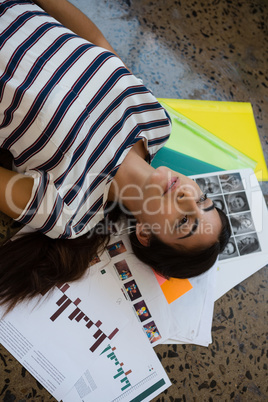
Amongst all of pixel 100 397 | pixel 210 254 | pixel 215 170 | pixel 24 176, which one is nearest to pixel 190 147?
pixel 215 170

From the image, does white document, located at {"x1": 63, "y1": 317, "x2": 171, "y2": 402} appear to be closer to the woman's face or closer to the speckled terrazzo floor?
the speckled terrazzo floor

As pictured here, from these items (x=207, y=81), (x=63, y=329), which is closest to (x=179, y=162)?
(x=207, y=81)

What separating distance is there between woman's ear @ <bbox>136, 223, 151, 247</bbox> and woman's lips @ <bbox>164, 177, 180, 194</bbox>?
0.38ft

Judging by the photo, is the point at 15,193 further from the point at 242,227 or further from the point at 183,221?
the point at 242,227

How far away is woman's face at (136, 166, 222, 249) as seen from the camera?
75 cm

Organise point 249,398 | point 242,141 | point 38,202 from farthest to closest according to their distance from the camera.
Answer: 1. point 242,141
2. point 249,398
3. point 38,202

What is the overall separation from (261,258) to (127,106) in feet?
1.94

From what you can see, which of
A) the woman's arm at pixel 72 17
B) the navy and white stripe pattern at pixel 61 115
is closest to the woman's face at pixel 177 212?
the navy and white stripe pattern at pixel 61 115

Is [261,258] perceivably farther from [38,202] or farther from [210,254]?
[38,202]

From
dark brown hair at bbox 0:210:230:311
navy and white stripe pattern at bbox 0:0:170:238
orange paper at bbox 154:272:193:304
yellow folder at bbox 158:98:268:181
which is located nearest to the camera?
navy and white stripe pattern at bbox 0:0:170:238

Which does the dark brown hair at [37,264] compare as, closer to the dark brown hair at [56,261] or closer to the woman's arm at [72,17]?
the dark brown hair at [56,261]

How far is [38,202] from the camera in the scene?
2.42 feet

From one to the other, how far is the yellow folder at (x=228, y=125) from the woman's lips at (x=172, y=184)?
0.30 metres

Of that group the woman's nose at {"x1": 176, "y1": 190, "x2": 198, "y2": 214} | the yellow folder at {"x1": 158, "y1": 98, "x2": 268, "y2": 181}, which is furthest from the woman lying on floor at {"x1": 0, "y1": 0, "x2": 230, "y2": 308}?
the yellow folder at {"x1": 158, "y1": 98, "x2": 268, "y2": 181}
